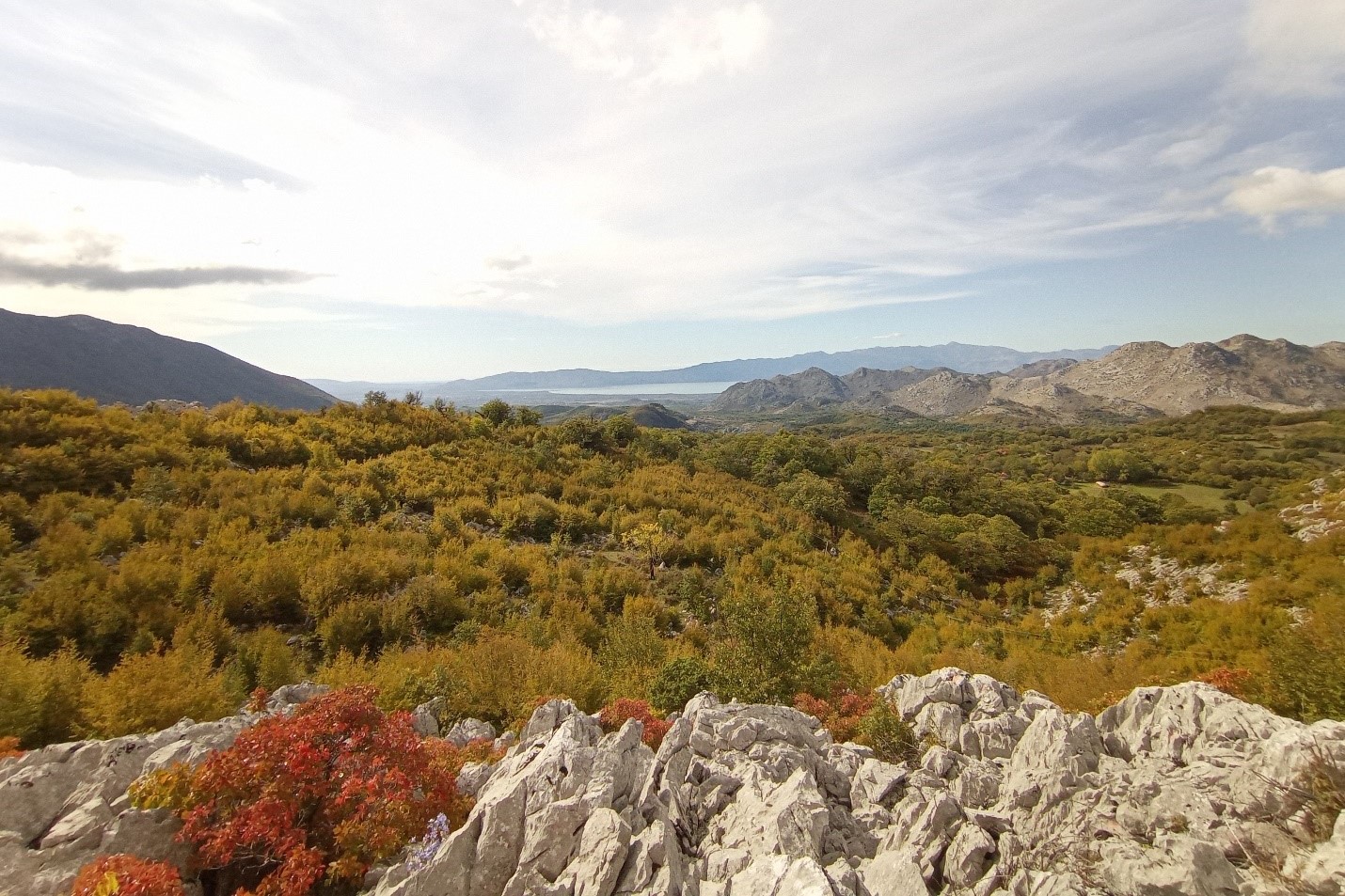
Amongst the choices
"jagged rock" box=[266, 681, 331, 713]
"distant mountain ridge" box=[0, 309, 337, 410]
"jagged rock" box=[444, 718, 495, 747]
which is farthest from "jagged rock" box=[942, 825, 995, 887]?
"distant mountain ridge" box=[0, 309, 337, 410]

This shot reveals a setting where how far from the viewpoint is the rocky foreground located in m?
4.97

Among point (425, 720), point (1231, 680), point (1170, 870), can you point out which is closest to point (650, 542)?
point (425, 720)

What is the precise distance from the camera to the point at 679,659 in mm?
12648

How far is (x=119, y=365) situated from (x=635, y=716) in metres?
204

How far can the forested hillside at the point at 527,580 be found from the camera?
1022 cm

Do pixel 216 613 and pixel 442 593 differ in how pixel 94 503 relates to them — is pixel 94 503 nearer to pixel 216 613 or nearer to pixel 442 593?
pixel 216 613

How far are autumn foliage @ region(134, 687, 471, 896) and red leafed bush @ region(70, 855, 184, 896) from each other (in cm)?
51

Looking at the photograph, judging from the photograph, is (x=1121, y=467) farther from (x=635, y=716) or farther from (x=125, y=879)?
(x=125, y=879)

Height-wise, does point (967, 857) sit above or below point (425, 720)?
above

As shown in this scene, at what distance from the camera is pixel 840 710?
37.4 feet

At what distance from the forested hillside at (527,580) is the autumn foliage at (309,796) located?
326 centimetres

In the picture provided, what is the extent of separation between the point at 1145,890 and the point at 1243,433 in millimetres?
105893

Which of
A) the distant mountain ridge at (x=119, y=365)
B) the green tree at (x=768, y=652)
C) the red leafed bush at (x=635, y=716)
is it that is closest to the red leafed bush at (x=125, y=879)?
the red leafed bush at (x=635, y=716)

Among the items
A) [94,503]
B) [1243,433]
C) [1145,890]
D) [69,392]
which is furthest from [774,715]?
[1243,433]
